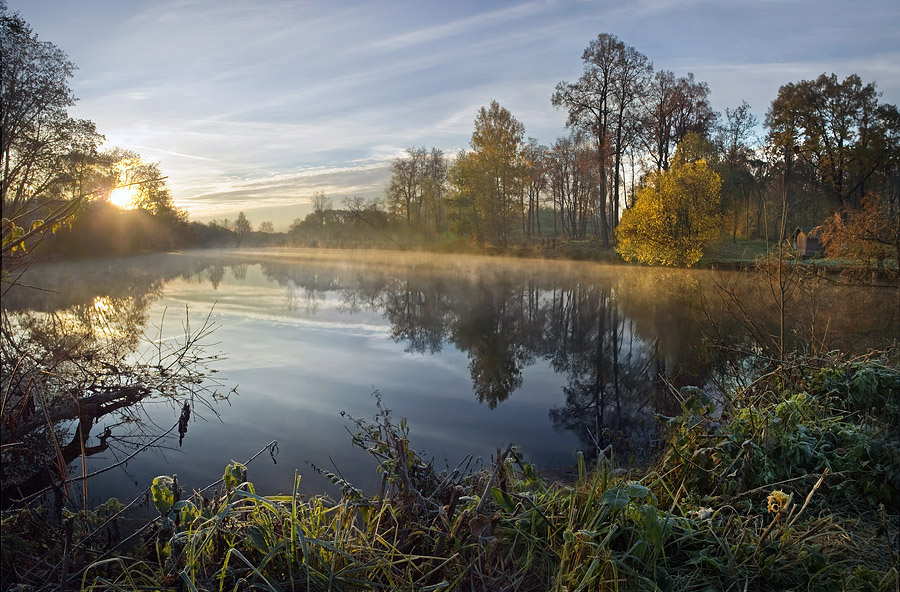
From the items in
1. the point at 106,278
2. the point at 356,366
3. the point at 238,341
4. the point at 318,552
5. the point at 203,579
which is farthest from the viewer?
the point at 106,278

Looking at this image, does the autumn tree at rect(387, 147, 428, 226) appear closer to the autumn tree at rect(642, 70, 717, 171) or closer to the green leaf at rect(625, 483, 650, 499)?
the autumn tree at rect(642, 70, 717, 171)

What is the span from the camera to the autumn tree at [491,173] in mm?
35188

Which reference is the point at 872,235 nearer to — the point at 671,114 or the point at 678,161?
the point at 678,161

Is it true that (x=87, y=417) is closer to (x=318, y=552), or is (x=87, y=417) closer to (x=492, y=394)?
(x=318, y=552)

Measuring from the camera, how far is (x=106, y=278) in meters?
23.9

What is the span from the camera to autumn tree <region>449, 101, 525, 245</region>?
1385 inches

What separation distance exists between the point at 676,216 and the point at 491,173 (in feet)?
48.1

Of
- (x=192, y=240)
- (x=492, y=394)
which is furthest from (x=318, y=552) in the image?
(x=192, y=240)

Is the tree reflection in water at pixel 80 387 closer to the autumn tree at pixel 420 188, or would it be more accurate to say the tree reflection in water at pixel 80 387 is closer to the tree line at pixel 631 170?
the tree line at pixel 631 170

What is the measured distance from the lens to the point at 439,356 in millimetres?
10344

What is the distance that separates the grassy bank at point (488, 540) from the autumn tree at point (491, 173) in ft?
108

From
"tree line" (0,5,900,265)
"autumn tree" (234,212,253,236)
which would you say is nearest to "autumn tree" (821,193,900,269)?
"tree line" (0,5,900,265)

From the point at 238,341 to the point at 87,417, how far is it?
5663mm

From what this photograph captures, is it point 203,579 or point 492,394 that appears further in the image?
point 492,394
